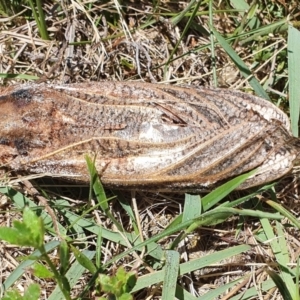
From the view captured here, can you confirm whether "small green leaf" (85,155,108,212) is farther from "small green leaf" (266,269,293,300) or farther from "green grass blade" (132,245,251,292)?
"small green leaf" (266,269,293,300)

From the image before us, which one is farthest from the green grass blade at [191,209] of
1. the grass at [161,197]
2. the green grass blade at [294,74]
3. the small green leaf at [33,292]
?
the small green leaf at [33,292]

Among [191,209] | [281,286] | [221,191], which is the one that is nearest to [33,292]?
[191,209]

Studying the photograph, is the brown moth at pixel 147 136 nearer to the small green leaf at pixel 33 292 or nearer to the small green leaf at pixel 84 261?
the small green leaf at pixel 84 261

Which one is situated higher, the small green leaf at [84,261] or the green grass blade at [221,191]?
the green grass blade at [221,191]

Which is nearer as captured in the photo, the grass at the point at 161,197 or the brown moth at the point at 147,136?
the brown moth at the point at 147,136

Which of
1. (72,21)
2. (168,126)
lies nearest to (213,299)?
(168,126)

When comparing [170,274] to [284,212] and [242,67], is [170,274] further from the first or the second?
[242,67]

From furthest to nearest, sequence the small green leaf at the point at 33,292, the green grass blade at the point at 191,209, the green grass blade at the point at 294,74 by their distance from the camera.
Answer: the green grass blade at the point at 294,74 < the green grass blade at the point at 191,209 < the small green leaf at the point at 33,292
